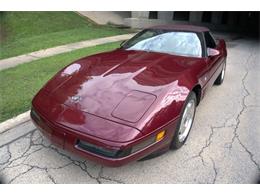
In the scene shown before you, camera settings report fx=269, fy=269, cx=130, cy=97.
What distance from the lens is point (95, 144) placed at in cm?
235

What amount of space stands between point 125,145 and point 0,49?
647 cm

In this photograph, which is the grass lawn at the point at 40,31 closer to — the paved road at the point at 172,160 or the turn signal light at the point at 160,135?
the paved road at the point at 172,160

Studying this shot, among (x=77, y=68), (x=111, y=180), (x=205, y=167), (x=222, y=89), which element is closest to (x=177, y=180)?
(x=205, y=167)

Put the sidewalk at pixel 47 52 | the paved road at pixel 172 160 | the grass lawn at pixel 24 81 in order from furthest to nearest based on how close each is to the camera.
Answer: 1. the sidewalk at pixel 47 52
2. the grass lawn at pixel 24 81
3. the paved road at pixel 172 160

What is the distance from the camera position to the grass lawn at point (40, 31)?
7.86 metres

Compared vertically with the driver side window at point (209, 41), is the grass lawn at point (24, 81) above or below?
below

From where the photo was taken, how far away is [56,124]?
255cm

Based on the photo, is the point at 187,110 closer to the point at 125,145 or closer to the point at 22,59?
the point at 125,145

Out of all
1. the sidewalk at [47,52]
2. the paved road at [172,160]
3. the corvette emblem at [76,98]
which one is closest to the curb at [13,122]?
the paved road at [172,160]

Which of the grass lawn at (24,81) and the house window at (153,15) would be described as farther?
the house window at (153,15)

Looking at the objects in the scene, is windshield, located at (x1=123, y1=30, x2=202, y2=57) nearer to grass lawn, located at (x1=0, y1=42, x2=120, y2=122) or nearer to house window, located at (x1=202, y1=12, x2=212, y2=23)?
grass lawn, located at (x1=0, y1=42, x2=120, y2=122)

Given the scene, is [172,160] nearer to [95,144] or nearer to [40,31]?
[95,144]

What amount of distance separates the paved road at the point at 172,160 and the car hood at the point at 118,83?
0.66 metres

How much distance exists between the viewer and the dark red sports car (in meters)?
2.38
